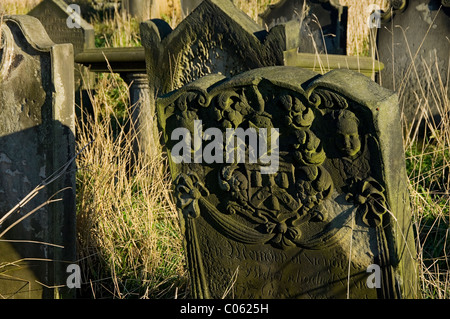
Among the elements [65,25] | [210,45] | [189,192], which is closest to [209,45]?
[210,45]

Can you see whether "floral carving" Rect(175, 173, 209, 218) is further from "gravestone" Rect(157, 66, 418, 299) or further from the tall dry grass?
the tall dry grass

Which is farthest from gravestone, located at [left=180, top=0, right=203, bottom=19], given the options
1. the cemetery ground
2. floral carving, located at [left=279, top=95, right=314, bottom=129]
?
floral carving, located at [left=279, top=95, right=314, bottom=129]

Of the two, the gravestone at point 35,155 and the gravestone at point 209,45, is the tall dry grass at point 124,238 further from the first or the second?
the gravestone at point 209,45

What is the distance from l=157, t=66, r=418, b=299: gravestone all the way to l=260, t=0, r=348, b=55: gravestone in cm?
407

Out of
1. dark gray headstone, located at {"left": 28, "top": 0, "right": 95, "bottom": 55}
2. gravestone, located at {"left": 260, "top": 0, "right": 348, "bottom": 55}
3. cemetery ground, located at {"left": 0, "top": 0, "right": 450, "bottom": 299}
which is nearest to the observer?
cemetery ground, located at {"left": 0, "top": 0, "right": 450, "bottom": 299}

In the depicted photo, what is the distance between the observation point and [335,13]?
6.86 metres

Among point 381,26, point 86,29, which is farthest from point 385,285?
point 86,29

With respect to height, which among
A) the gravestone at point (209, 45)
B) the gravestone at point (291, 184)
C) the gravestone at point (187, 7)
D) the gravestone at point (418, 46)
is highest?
the gravestone at point (187, 7)

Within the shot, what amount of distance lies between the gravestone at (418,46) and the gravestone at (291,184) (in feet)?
10.4

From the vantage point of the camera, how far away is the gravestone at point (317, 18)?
6754 millimetres

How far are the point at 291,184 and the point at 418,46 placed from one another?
3667 millimetres

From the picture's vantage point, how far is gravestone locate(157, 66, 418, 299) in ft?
8.38

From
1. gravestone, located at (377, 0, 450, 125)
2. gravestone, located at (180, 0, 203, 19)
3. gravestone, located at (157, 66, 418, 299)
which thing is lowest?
gravestone, located at (157, 66, 418, 299)

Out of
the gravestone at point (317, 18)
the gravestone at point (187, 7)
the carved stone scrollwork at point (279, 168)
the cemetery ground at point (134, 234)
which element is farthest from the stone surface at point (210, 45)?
the gravestone at point (187, 7)
